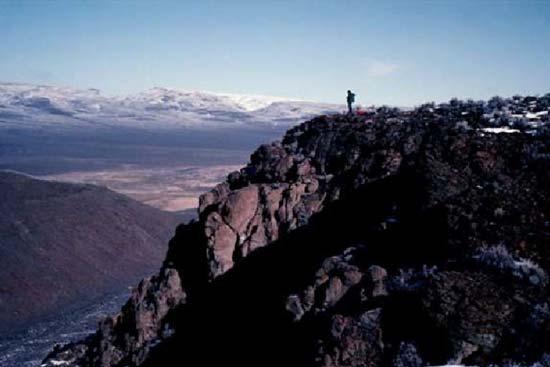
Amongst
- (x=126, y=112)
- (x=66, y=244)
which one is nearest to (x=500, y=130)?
(x=66, y=244)

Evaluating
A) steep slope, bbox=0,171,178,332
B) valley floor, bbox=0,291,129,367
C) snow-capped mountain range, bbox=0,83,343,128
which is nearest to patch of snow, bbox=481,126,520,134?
valley floor, bbox=0,291,129,367

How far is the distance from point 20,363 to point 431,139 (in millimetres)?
18016

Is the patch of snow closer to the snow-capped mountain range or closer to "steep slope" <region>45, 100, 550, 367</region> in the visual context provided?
"steep slope" <region>45, 100, 550, 367</region>

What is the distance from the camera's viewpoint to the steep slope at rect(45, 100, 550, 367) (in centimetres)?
592

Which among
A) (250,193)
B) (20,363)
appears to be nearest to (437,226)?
Result: (250,193)

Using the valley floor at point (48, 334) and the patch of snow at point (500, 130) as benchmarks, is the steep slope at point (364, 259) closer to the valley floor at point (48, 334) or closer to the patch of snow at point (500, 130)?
the patch of snow at point (500, 130)

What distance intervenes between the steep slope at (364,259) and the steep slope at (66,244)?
15083 millimetres

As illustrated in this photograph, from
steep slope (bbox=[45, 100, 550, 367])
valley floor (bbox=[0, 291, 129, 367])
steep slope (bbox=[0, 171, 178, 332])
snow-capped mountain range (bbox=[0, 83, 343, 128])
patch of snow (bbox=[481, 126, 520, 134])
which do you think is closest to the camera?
steep slope (bbox=[45, 100, 550, 367])

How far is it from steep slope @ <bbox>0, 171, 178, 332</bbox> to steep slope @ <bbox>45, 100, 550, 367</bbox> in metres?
15.1

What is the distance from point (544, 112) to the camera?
15.8 meters

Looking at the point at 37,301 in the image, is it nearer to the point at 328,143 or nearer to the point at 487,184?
the point at 328,143

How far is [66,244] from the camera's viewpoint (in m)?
35.8

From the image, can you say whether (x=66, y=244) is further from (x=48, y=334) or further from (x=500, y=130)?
(x=500, y=130)

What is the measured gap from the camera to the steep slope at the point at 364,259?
233 inches
